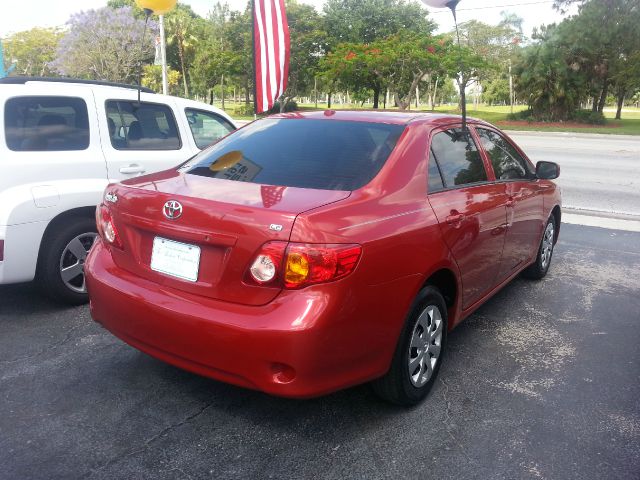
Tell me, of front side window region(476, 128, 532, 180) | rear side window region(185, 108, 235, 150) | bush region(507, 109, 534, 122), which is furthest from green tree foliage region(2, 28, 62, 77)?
front side window region(476, 128, 532, 180)

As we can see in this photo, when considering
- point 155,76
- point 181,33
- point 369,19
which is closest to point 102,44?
point 155,76

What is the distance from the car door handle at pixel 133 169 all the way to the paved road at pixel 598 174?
292 inches

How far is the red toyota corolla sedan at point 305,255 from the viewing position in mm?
2402

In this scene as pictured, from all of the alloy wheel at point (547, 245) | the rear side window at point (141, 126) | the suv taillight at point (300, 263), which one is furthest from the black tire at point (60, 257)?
the alloy wheel at point (547, 245)

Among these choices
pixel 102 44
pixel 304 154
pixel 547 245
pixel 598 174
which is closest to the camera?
pixel 304 154

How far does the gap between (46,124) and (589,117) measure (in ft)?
126

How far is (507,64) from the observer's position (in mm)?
49406

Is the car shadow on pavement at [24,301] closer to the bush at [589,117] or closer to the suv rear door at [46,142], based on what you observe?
the suv rear door at [46,142]

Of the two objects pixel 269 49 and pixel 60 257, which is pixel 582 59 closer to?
pixel 269 49

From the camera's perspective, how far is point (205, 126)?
19.0 ft

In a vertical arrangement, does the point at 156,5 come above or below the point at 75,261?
above

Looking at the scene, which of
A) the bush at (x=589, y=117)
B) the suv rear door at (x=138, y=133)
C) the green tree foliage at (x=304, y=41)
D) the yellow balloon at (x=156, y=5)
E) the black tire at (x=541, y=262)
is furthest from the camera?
the green tree foliage at (x=304, y=41)

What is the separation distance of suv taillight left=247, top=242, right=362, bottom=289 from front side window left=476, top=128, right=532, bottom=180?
2101mm

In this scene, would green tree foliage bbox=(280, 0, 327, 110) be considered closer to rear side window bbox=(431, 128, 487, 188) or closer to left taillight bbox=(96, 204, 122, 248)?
rear side window bbox=(431, 128, 487, 188)
